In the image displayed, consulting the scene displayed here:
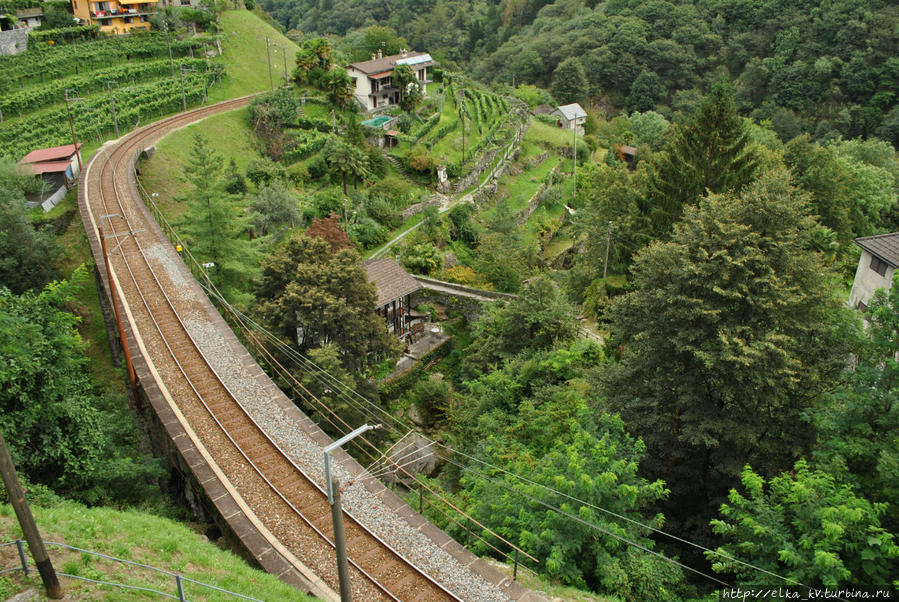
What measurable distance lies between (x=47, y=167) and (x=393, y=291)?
Result: 2436 cm

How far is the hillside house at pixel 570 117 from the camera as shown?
3104 inches

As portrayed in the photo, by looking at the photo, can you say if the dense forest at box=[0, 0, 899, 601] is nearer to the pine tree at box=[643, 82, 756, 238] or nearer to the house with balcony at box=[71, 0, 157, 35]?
the pine tree at box=[643, 82, 756, 238]

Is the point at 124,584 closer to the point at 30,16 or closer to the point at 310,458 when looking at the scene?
the point at 310,458

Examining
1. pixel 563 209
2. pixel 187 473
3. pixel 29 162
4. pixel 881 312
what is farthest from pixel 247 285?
pixel 563 209

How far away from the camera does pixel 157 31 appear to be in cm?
7075

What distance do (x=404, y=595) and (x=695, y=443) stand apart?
928cm

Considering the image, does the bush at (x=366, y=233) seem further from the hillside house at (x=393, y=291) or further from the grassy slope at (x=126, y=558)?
the grassy slope at (x=126, y=558)

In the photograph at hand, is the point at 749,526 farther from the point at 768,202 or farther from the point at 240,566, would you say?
the point at 240,566

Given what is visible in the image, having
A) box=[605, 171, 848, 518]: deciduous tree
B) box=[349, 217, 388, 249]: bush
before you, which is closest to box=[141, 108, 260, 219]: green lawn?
box=[349, 217, 388, 249]: bush

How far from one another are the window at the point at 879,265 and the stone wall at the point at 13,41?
243 feet

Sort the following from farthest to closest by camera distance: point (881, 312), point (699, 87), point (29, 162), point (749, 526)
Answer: point (699, 87) < point (29, 162) < point (881, 312) < point (749, 526)

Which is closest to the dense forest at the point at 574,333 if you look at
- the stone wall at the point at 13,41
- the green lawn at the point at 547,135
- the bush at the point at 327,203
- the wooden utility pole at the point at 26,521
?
the bush at the point at 327,203

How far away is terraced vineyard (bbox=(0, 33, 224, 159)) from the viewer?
5047 centimetres

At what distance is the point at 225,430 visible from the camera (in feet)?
64.6
